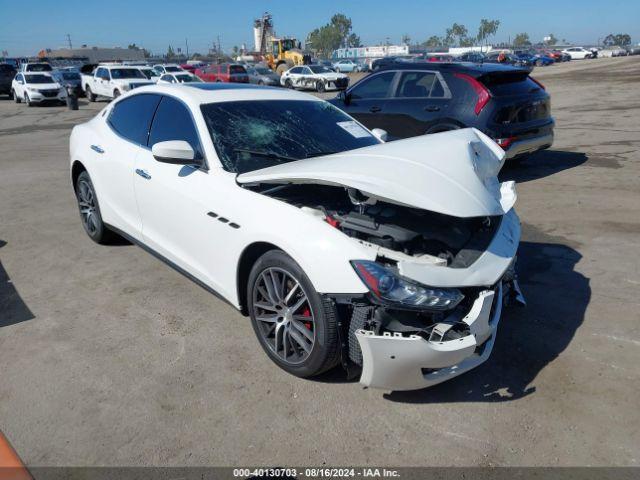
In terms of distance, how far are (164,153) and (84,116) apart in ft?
59.0

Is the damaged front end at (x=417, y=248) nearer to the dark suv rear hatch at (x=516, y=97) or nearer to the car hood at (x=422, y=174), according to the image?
the car hood at (x=422, y=174)

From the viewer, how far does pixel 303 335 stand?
2.99 meters

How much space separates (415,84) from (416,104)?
0.37 m

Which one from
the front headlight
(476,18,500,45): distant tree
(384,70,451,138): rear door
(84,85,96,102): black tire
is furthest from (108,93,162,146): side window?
(476,18,500,45): distant tree

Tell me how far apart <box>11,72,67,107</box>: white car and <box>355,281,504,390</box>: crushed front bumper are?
24944mm

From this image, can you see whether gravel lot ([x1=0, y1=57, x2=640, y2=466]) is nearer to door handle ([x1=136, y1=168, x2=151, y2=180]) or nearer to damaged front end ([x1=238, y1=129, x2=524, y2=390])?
damaged front end ([x1=238, y1=129, x2=524, y2=390])

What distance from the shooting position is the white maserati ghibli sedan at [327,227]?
2.65m

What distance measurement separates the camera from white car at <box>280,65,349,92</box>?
27.7m

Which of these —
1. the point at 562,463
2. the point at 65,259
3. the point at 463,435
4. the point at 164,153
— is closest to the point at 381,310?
the point at 463,435

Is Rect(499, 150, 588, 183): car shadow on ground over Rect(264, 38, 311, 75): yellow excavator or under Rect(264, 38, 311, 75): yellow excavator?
over

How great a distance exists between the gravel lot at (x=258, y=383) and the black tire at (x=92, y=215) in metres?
0.14

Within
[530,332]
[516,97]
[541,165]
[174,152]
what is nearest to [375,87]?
[516,97]

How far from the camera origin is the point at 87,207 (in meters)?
5.37

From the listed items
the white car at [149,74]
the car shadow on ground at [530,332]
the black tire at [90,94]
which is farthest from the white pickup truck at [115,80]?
the car shadow on ground at [530,332]
